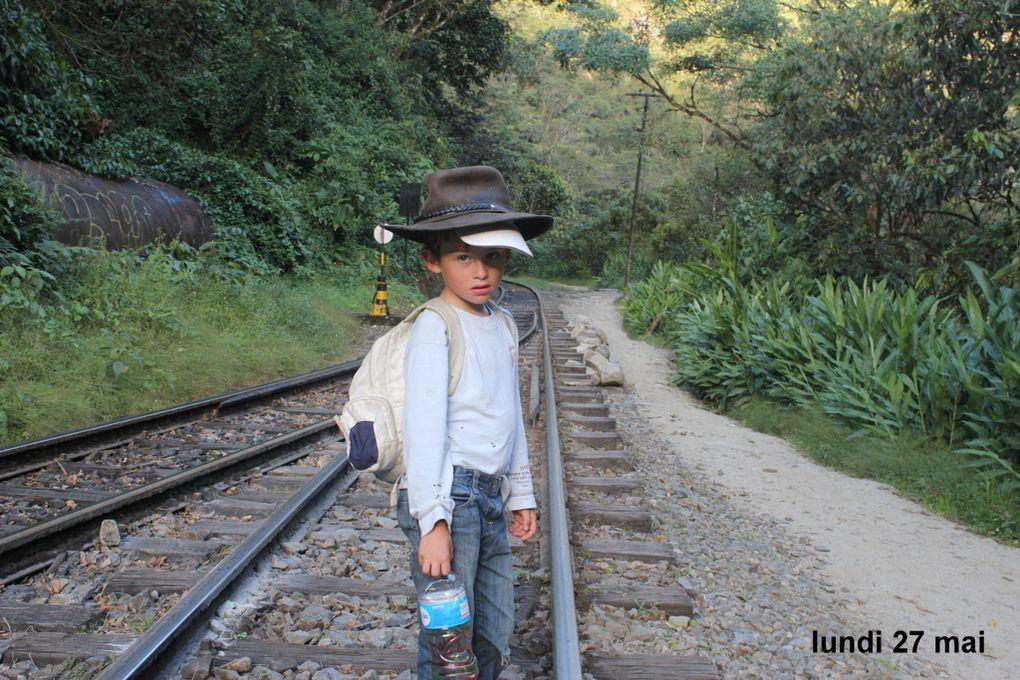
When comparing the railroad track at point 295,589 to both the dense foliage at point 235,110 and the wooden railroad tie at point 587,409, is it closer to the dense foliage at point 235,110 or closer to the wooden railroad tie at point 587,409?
the wooden railroad tie at point 587,409

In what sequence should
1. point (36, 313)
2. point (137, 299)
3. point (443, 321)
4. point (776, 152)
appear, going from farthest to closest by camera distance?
point (776, 152) < point (137, 299) < point (36, 313) < point (443, 321)

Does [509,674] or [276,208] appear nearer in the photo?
[509,674]

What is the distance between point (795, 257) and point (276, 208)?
10.1 meters

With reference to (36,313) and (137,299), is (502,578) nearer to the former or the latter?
(36,313)

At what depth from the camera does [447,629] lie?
2000 mm

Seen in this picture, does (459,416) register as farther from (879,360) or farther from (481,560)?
(879,360)

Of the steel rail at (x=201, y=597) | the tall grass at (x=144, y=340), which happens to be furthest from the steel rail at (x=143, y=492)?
the tall grass at (x=144, y=340)

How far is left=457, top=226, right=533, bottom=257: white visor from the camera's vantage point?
209 centimetres

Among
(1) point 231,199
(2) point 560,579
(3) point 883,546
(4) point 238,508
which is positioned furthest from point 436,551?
(1) point 231,199

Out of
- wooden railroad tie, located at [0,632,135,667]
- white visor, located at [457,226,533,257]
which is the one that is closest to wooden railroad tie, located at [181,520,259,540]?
wooden railroad tie, located at [0,632,135,667]

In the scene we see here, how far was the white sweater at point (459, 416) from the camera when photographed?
1994mm

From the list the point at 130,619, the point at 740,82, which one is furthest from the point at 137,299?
the point at 740,82

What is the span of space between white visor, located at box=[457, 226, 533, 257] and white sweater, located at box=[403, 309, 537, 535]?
0.64 feet

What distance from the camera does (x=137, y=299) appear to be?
9445 mm
